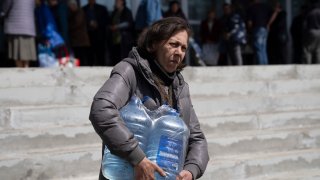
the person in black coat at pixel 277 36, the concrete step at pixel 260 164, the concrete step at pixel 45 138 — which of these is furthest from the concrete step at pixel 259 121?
the person in black coat at pixel 277 36

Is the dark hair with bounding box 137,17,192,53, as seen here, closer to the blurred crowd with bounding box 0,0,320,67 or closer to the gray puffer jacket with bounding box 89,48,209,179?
the gray puffer jacket with bounding box 89,48,209,179

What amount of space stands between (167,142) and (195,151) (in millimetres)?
320

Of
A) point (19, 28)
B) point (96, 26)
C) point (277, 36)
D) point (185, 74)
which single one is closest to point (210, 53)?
point (277, 36)

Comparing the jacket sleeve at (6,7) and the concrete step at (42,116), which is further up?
the jacket sleeve at (6,7)

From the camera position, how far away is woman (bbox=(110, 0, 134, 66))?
337 inches

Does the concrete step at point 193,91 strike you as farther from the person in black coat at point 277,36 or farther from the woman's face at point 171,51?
the woman's face at point 171,51

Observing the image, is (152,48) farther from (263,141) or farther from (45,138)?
(263,141)

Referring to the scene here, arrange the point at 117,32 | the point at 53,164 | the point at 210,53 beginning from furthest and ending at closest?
1. the point at 210,53
2. the point at 117,32
3. the point at 53,164

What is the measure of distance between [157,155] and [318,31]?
290 inches

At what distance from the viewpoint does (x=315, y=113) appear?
22.7ft

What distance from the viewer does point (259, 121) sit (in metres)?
6.44

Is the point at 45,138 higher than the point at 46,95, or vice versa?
the point at 46,95

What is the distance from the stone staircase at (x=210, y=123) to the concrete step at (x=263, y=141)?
11 mm

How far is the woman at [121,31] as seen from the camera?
337 inches
